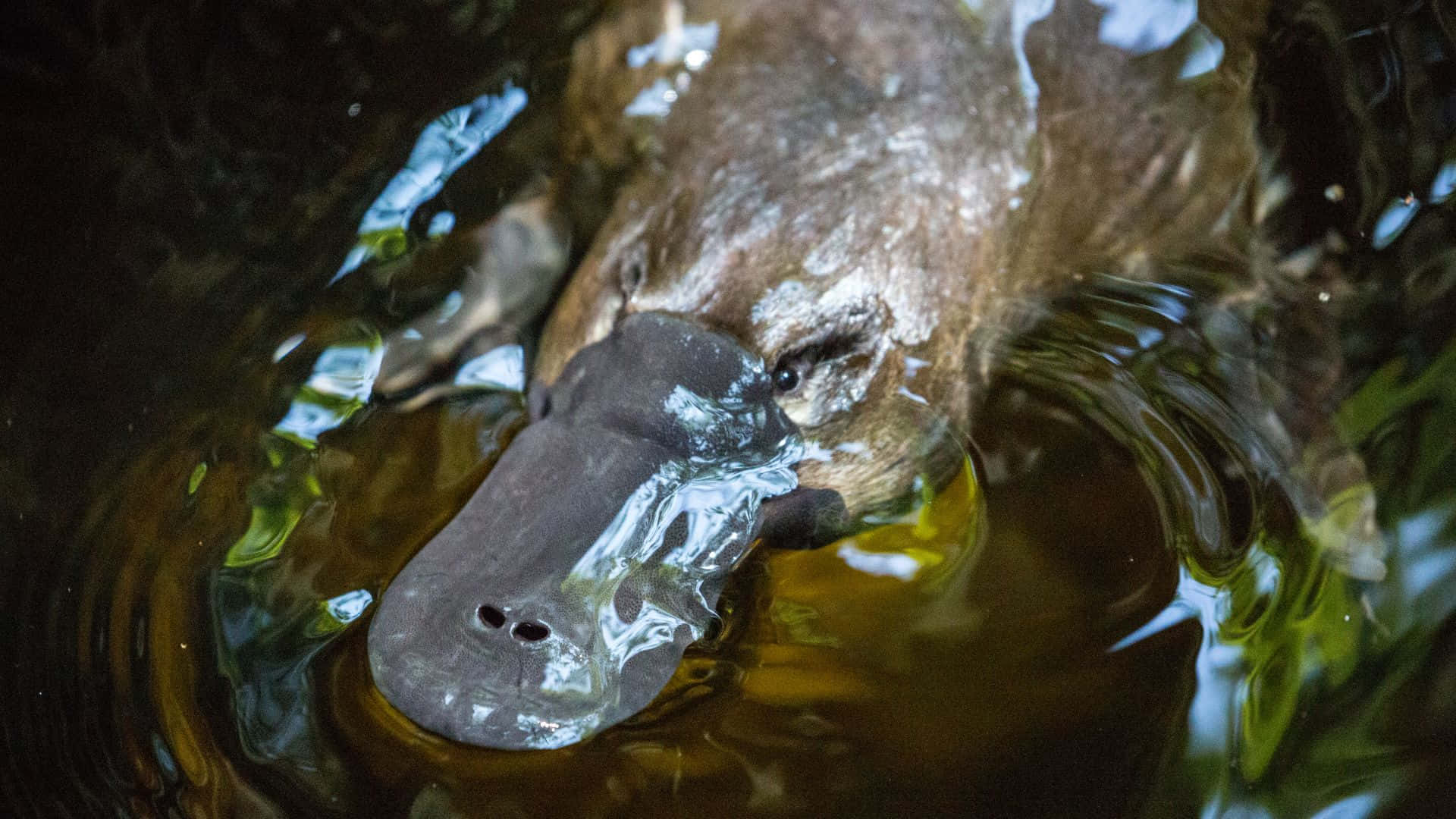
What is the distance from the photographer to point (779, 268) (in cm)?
210

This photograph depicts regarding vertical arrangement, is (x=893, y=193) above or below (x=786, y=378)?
above

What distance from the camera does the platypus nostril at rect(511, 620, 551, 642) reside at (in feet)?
5.30

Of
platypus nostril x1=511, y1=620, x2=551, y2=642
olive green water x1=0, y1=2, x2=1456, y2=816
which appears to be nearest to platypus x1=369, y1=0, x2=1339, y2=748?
platypus nostril x1=511, y1=620, x2=551, y2=642

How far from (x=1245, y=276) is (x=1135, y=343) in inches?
16.0

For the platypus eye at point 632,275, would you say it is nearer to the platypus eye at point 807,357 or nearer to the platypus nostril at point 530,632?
the platypus eye at point 807,357

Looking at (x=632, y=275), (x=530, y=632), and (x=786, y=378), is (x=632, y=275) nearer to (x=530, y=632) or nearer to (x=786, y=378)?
(x=786, y=378)

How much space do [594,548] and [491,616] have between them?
18 centimetres

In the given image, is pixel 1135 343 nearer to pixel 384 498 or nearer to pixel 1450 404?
pixel 1450 404

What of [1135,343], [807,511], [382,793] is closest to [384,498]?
[382,793]

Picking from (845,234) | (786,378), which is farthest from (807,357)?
(845,234)

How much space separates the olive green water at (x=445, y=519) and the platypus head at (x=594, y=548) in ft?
0.41

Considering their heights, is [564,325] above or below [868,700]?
above

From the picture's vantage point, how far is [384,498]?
80.4 inches

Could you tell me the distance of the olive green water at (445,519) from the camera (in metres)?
1.70
